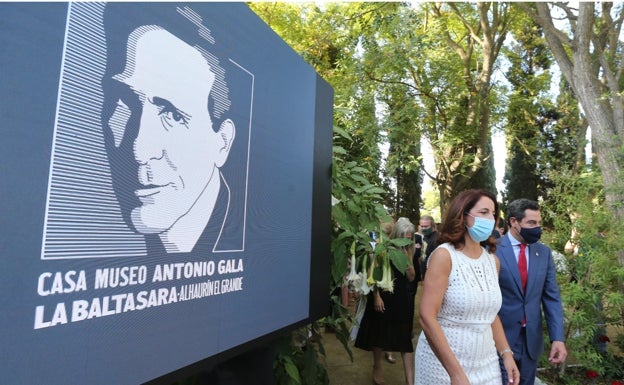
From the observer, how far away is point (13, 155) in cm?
86

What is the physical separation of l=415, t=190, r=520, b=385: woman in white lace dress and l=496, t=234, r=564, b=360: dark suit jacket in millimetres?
665

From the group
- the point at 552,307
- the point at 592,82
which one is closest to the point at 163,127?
the point at 552,307

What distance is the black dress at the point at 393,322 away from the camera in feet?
13.1

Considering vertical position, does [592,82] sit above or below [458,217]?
above

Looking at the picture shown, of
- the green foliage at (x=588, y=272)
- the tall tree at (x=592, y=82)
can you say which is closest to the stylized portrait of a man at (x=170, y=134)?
the green foliage at (x=588, y=272)

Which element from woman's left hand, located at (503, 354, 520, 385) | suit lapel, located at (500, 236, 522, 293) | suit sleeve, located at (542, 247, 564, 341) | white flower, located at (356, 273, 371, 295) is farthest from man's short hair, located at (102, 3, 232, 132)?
suit sleeve, located at (542, 247, 564, 341)

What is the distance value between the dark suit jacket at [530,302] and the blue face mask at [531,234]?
8cm

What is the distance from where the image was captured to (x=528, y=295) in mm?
2598

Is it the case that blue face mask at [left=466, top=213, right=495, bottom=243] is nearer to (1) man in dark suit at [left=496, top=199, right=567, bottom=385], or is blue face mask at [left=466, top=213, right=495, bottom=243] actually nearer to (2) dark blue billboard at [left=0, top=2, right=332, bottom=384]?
(1) man in dark suit at [left=496, top=199, right=567, bottom=385]

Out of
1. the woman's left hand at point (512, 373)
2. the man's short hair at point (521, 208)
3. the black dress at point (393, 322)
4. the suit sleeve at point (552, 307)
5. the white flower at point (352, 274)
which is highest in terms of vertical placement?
the man's short hair at point (521, 208)

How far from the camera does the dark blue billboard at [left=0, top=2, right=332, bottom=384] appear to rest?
89cm

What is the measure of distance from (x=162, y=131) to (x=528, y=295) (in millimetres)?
2554

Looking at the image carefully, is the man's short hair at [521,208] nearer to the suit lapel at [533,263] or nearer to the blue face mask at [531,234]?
the blue face mask at [531,234]

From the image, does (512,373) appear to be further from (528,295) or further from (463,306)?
(528,295)
